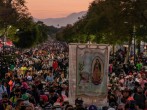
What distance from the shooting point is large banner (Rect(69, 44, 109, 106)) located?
14898 millimetres

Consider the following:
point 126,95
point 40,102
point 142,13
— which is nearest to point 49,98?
point 40,102

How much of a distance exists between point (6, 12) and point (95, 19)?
14588 mm

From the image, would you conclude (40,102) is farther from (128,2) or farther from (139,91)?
(128,2)

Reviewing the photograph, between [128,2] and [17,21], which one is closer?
[128,2]

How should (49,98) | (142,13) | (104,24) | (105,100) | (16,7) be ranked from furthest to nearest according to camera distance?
(104,24) < (16,7) < (142,13) < (49,98) < (105,100)

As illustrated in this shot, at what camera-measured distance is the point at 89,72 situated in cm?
1491

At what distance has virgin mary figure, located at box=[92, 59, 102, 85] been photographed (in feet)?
48.8

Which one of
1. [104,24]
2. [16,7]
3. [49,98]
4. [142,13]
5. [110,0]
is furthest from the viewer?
[104,24]

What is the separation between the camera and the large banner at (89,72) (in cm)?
1490

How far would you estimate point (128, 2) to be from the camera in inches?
2375

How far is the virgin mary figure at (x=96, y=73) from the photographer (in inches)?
585

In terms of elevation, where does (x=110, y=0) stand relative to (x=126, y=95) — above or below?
above

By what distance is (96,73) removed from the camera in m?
14.9

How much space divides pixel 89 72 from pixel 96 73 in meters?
0.19
